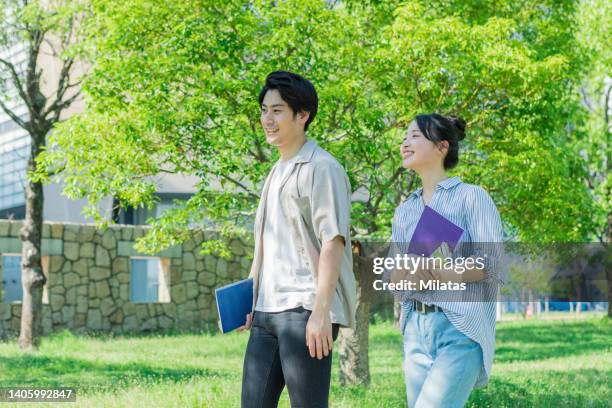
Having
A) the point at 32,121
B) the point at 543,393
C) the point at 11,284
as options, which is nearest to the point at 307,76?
the point at 543,393

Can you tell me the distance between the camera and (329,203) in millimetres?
3281

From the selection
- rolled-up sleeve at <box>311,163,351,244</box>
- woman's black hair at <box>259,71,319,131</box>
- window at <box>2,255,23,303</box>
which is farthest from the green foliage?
window at <box>2,255,23,303</box>

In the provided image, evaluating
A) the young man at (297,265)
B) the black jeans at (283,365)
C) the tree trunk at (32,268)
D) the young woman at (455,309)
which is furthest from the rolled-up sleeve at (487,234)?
the tree trunk at (32,268)

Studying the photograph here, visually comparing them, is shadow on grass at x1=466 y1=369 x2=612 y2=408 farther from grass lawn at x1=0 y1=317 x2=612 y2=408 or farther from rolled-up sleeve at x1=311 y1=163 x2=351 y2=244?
rolled-up sleeve at x1=311 y1=163 x2=351 y2=244

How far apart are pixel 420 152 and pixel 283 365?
1.11 metres

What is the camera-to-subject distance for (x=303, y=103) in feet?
11.4

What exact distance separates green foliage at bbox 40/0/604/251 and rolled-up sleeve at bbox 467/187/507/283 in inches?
192

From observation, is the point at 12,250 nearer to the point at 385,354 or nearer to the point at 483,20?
the point at 385,354

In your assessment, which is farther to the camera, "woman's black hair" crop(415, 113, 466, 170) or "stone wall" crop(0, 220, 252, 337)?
"stone wall" crop(0, 220, 252, 337)

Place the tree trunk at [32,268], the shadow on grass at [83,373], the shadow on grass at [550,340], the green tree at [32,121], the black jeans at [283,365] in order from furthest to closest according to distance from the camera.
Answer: the shadow on grass at [550,340] → the tree trunk at [32,268] → the green tree at [32,121] → the shadow on grass at [83,373] → the black jeans at [283,365]

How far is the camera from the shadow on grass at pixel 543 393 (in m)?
8.36

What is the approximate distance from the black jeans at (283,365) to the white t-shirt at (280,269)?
1.6 inches

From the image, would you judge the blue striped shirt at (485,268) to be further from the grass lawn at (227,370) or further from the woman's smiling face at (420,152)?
the grass lawn at (227,370)

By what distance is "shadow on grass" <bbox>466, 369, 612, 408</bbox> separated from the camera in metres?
8.36
